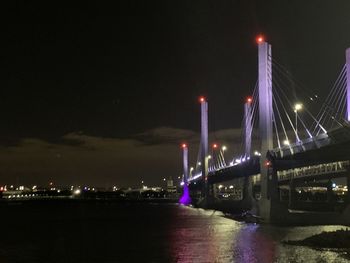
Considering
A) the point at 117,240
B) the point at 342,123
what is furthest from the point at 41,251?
the point at 342,123

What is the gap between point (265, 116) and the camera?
69438 millimetres

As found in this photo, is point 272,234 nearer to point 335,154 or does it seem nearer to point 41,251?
point 335,154

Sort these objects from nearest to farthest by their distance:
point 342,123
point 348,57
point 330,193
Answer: point 342,123 → point 348,57 → point 330,193

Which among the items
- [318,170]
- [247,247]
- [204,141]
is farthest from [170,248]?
[204,141]

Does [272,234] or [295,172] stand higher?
[295,172]

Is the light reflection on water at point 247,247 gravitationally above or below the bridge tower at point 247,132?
below

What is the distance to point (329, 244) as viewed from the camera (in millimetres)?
41594

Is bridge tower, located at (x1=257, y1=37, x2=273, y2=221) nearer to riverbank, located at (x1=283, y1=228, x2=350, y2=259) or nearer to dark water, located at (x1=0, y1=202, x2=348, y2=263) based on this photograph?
dark water, located at (x1=0, y1=202, x2=348, y2=263)

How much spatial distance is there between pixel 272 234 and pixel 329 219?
20030 mm

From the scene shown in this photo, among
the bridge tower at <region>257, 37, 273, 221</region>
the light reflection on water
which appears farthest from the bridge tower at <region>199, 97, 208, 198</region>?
the light reflection on water

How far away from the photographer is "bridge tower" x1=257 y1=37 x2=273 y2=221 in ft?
227

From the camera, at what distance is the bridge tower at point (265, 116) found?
227ft

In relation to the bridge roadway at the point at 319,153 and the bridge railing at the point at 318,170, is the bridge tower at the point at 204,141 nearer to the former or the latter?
the bridge railing at the point at 318,170

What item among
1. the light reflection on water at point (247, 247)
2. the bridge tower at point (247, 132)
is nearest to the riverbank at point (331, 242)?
the light reflection on water at point (247, 247)
